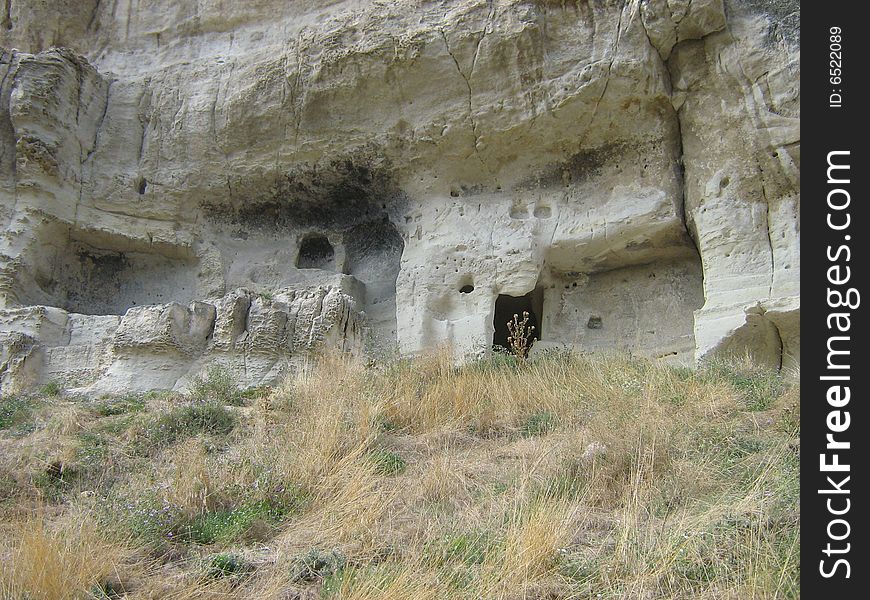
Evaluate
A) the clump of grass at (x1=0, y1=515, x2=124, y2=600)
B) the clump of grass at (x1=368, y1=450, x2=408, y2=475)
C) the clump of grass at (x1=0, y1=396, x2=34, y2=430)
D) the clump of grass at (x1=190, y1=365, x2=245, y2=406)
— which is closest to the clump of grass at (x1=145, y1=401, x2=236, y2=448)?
the clump of grass at (x1=190, y1=365, x2=245, y2=406)

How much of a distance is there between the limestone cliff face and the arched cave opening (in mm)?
33

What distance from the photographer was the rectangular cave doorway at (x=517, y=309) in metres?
9.70

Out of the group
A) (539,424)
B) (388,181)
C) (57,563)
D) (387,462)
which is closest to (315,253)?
(388,181)

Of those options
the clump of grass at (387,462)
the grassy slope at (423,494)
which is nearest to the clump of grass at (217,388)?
the grassy slope at (423,494)

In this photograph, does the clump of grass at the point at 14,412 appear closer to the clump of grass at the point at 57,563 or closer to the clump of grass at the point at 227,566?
the clump of grass at the point at 57,563

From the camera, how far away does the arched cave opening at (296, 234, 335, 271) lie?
1104 centimetres

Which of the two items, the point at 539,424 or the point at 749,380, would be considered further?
the point at 749,380

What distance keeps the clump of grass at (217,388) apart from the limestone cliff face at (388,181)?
1.21ft

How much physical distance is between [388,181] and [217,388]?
4.00 meters

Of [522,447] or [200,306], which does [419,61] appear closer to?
[200,306]

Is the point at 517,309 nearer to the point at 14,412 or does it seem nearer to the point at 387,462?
the point at 387,462

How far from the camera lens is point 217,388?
23.6ft

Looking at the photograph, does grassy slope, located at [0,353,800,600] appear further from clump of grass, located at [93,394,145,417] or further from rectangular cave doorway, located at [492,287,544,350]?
rectangular cave doorway, located at [492,287,544,350]
